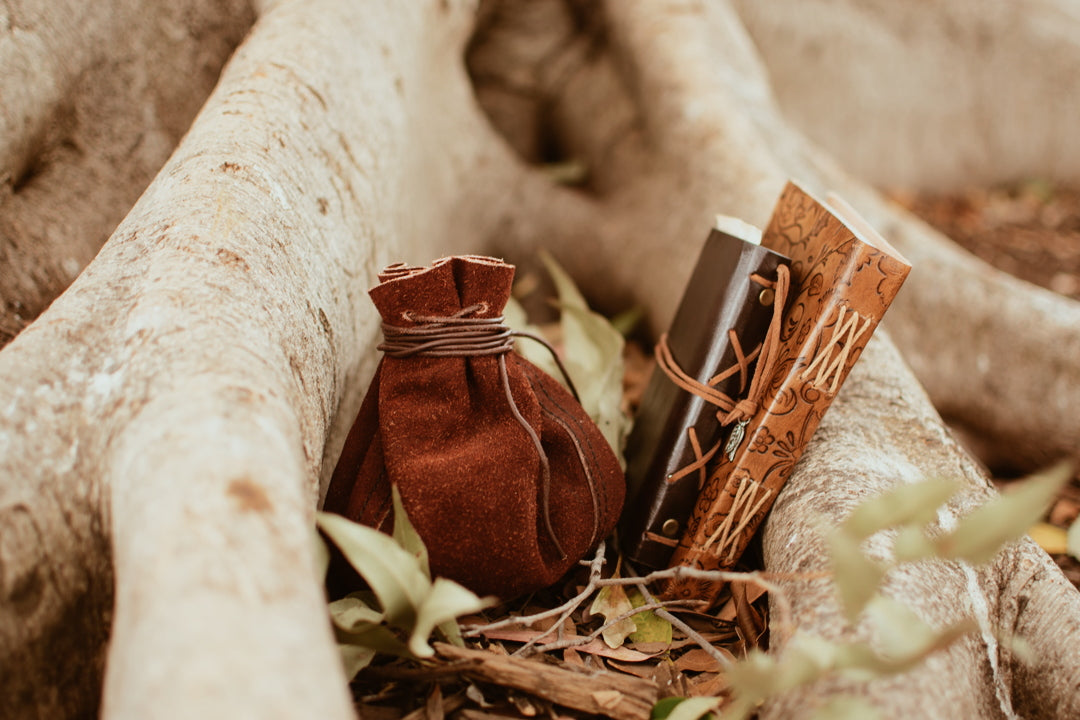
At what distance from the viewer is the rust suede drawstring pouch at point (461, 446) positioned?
1.01 metres

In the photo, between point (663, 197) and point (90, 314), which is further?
point (663, 197)

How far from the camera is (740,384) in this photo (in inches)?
45.5

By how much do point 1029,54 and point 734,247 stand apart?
9.50 ft

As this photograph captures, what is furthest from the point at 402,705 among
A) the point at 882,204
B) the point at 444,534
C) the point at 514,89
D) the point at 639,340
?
the point at 514,89

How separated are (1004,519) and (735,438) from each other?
52cm

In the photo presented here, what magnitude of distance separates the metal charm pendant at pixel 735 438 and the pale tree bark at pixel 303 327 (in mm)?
114

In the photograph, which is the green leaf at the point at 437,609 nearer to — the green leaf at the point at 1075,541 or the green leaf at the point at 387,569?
the green leaf at the point at 387,569

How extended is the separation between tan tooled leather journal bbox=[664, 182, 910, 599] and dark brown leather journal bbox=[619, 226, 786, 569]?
4 cm

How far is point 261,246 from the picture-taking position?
1.03m

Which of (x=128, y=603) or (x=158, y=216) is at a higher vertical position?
(x=158, y=216)

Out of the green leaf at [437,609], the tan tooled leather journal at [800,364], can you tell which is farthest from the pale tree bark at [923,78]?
the green leaf at [437,609]

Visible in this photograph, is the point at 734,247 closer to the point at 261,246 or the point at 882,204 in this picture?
the point at 261,246

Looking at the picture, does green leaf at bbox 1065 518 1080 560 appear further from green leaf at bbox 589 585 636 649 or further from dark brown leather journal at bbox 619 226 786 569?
green leaf at bbox 589 585 636 649

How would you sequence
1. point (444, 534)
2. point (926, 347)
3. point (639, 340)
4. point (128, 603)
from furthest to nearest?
point (639, 340), point (926, 347), point (444, 534), point (128, 603)
